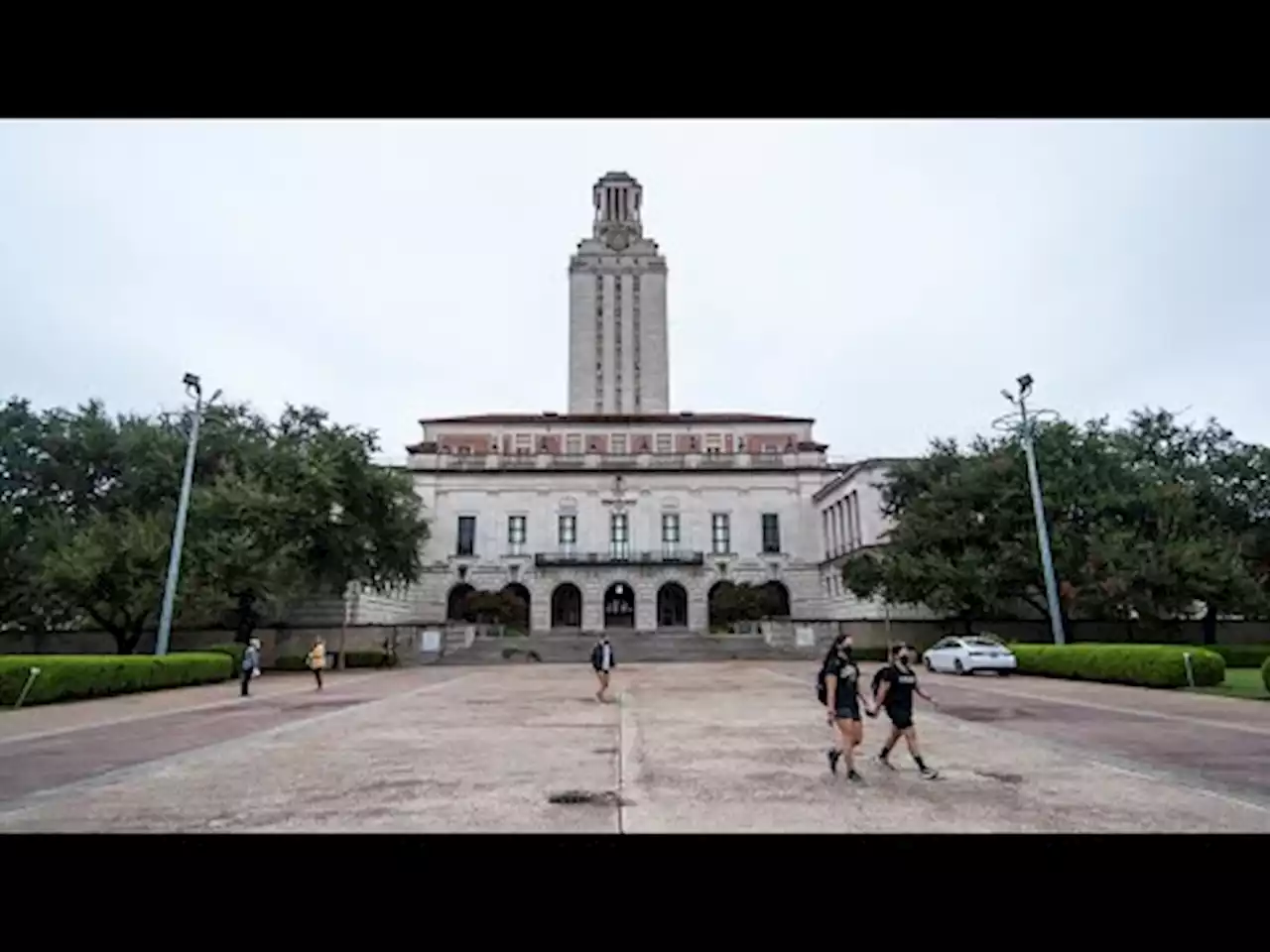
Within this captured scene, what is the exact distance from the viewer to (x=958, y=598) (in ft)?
110

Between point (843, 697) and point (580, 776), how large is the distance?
10.2 ft

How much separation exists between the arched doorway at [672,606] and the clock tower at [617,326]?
811 inches

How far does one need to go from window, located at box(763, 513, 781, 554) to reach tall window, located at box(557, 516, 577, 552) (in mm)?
14396

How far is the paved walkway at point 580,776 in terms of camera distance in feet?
22.0

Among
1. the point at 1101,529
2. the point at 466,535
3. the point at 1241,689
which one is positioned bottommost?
the point at 1241,689

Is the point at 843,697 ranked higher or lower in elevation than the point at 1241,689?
higher

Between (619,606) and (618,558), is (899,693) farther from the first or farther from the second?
(619,606)

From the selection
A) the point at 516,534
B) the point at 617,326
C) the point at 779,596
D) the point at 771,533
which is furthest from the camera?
the point at 617,326

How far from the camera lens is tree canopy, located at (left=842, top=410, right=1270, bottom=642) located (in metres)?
30.8

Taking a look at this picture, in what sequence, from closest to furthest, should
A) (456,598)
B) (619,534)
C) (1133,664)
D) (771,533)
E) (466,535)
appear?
(1133,664)
(456,598)
(466,535)
(619,534)
(771,533)

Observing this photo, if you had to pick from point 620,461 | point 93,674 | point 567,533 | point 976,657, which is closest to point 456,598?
point 567,533

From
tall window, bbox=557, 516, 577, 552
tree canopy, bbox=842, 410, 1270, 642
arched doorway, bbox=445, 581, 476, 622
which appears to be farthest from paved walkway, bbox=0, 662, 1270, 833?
tall window, bbox=557, 516, 577, 552

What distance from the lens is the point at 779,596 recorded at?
2276 inches

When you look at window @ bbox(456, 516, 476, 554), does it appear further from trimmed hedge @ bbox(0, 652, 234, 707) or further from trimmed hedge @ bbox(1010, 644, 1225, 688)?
trimmed hedge @ bbox(1010, 644, 1225, 688)
